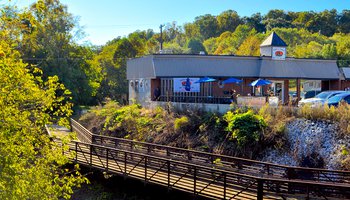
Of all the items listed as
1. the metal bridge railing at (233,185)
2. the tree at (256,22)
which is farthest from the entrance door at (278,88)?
the tree at (256,22)

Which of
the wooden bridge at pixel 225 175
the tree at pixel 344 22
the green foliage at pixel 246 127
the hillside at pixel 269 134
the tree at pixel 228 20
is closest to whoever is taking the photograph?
the wooden bridge at pixel 225 175

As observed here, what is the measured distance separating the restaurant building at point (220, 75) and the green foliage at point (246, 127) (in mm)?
8769

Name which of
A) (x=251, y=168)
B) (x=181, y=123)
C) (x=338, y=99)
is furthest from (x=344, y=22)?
(x=251, y=168)

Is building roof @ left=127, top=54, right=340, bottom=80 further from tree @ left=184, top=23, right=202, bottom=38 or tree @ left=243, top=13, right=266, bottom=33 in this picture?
tree @ left=184, top=23, right=202, bottom=38

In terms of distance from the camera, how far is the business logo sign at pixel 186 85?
32.5 meters

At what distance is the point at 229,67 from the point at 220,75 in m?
1.14

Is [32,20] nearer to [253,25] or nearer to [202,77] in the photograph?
[202,77]

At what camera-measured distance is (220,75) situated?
33.3 meters

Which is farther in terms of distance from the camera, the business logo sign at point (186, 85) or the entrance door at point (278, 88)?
the entrance door at point (278, 88)

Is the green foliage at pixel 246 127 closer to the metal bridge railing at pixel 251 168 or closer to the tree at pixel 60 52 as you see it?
the metal bridge railing at pixel 251 168

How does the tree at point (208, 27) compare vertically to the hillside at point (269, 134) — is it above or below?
above

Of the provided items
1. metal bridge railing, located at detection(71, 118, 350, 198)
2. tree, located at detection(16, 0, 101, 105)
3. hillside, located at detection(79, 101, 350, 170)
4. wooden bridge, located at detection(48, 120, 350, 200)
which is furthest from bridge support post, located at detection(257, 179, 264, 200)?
tree, located at detection(16, 0, 101, 105)

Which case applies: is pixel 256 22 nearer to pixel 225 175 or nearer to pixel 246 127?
pixel 246 127

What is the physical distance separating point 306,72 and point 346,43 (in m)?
30.9
